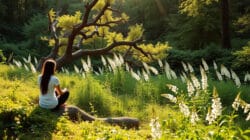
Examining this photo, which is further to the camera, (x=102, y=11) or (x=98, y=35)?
(x=98, y=35)

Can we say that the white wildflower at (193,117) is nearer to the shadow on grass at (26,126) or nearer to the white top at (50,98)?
the shadow on grass at (26,126)

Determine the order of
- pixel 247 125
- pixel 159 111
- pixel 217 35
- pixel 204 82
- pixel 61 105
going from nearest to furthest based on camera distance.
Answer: pixel 204 82, pixel 61 105, pixel 247 125, pixel 159 111, pixel 217 35

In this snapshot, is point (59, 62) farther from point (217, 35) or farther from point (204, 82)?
point (217, 35)

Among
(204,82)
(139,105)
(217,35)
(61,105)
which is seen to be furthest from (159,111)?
(217,35)

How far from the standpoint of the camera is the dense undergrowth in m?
4.61

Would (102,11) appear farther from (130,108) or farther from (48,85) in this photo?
(48,85)

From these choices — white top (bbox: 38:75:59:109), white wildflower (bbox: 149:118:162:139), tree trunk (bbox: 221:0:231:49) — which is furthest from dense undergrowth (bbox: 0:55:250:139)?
tree trunk (bbox: 221:0:231:49)

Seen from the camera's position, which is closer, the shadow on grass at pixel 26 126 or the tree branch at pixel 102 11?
the shadow on grass at pixel 26 126

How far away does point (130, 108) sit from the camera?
10.5 m

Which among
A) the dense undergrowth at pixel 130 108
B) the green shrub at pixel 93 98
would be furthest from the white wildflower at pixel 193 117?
the green shrub at pixel 93 98

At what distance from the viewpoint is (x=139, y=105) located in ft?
34.6

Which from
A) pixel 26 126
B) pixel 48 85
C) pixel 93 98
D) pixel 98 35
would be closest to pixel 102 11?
pixel 98 35

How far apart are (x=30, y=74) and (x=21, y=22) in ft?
86.8

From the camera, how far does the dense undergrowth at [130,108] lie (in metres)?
4.61
